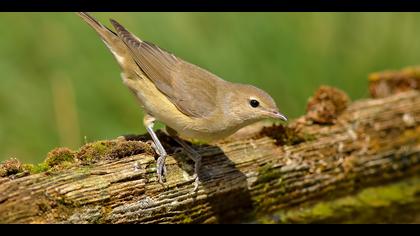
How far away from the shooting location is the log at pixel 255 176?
10.7ft

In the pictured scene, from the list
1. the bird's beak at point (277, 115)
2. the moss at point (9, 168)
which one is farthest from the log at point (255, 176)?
the bird's beak at point (277, 115)

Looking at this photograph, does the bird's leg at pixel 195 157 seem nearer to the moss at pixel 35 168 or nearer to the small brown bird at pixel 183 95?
the small brown bird at pixel 183 95

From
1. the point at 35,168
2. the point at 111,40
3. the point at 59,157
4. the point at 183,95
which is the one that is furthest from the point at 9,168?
the point at 111,40

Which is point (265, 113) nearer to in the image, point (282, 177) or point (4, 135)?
point (282, 177)

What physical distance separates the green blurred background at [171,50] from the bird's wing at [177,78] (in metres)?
0.53

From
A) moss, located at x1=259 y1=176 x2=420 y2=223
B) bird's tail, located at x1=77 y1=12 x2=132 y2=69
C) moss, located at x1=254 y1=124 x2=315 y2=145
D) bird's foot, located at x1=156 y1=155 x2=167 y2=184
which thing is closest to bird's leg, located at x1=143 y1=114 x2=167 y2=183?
bird's foot, located at x1=156 y1=155 x2=167 y2=184

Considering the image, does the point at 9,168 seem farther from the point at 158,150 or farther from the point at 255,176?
the point at 255,176

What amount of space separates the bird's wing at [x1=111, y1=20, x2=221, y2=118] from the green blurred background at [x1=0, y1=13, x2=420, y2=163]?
0.53m

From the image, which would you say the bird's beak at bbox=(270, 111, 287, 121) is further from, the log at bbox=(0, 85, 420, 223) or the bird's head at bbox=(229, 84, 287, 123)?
the log at bbox=(0, 85, 420, 223)

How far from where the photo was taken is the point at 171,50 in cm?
508
